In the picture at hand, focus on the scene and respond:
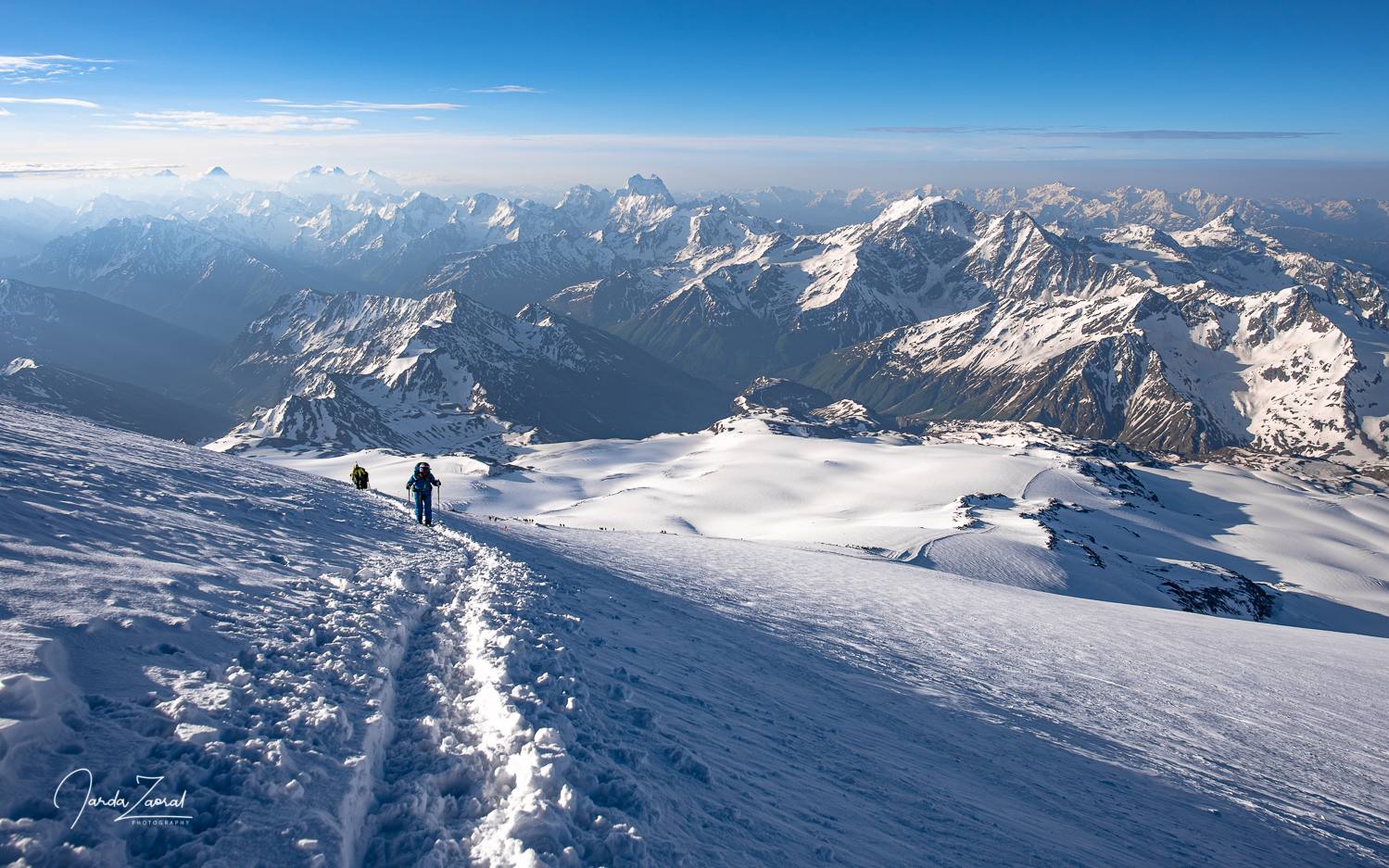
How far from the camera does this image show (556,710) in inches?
323

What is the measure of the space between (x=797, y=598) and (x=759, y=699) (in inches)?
Result: 397

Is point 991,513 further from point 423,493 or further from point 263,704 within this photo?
point 263,704

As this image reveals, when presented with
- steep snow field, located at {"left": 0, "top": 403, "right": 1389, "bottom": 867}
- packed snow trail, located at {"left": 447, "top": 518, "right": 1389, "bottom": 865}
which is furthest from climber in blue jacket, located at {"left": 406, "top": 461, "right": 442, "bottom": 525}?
packed snow trail, located at {"left": 447, "top": 518, "right": 1389, "bottom": 865}

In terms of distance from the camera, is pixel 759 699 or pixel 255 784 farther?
pixel 759 699

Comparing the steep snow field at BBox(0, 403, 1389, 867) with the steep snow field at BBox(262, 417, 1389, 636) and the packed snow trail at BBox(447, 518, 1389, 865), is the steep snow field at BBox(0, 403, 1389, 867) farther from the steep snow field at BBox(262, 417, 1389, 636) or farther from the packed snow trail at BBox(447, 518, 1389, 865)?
the steep snow field at BBox(262, 417, 1389, 636)

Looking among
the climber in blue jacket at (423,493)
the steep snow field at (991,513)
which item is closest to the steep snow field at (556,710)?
the climber in blue jacket at (423,493)

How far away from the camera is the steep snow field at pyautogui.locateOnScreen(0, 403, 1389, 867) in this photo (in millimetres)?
5859

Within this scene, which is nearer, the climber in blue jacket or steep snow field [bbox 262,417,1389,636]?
the climber in blue jacket

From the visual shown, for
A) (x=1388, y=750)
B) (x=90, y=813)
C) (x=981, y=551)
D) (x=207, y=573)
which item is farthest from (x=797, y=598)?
(x=981, y=551)

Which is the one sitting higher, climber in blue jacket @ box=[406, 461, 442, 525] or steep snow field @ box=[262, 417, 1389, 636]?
climber in blue jacket @ box=[406, 461, 442, 525]

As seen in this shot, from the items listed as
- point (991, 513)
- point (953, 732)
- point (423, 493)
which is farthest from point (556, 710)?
point (991, 513)

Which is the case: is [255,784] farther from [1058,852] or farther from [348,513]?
[348,513]

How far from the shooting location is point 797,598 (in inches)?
844

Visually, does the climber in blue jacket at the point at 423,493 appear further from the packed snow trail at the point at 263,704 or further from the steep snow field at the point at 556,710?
the packed snow trail at the point at 263,704
